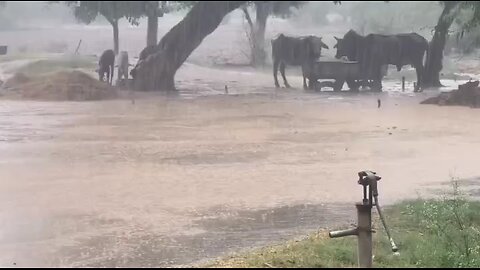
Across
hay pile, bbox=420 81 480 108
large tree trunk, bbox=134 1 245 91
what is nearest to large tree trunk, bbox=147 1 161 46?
large tree trunk, bbox=134 1 245 91

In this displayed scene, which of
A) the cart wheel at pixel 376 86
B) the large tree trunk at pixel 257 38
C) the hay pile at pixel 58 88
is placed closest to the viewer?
the hay pile at pixel 58 88

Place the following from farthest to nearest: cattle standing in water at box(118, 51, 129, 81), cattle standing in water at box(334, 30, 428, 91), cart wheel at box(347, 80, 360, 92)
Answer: cattle standing in water at box(334, 30, 428, 91) → cart wheel at box(347, 80, 360, 92) → cattle standing in water at box(118, 51, 129, 81)

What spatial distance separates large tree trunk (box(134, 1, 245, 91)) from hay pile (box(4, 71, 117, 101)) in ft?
8.74

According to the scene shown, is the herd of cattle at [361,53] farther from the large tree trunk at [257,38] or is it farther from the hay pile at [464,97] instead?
the hay pile at [464,97]

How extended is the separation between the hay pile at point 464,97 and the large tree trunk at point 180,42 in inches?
283

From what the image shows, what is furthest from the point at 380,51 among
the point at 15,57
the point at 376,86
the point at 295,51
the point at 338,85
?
the point at 15,57

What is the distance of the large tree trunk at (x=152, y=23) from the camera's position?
79.1 feet

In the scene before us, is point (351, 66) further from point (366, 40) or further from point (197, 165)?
point (197, 165)

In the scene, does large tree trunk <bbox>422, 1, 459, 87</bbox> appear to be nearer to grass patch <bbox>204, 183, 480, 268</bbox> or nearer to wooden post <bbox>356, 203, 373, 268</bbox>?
grass patch <bbox>204, 183, 480, 268</bbox>

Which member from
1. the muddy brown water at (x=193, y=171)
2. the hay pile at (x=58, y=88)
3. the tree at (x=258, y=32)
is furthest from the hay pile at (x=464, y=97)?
the tree at (x=258, y=32)

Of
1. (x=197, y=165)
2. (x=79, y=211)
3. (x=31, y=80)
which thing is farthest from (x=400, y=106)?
(x=79, y=211)

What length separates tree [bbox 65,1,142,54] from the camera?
21.2 m

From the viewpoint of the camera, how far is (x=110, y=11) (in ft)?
74.8

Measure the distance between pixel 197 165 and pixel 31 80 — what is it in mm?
10011
